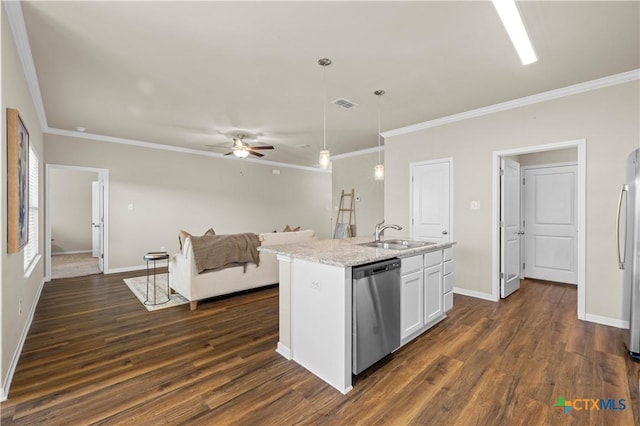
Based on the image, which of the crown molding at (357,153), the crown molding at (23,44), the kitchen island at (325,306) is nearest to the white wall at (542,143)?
the crown molding at (357,153)

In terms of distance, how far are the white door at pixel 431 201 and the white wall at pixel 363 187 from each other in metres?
1.91

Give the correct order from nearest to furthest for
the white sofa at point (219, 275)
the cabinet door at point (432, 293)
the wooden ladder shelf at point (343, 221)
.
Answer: the cabinet door at point (432, 293)
the white sofa at point (219, 275)
the wooden ladder shelf at point (343, 221)

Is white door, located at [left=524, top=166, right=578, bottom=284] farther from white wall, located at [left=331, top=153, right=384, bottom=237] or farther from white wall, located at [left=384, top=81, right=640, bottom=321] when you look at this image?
white wall, located at [left=331, top=153, right=384, bottom=237]

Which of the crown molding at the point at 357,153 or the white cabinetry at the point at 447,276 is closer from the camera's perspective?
the white cabinetry at the point at 447,276

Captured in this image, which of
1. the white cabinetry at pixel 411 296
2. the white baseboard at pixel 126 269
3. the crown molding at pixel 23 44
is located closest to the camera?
the crown molding at pixel 23 44

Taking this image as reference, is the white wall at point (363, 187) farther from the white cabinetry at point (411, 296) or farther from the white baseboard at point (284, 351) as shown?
the white baseboard at point (284, 351)

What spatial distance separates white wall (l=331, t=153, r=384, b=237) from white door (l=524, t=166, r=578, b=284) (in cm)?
281

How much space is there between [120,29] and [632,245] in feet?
15.2

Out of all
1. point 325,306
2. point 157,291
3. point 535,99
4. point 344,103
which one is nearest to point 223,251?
point 157,291

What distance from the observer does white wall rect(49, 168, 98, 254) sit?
25.8 feet

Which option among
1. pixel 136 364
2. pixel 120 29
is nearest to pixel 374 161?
pixel 120 29

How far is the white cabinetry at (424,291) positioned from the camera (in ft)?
8.50

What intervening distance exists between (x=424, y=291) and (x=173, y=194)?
5.75m

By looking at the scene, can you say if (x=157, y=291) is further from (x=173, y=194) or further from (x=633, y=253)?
(x=633, y=253)
